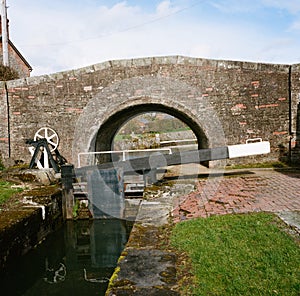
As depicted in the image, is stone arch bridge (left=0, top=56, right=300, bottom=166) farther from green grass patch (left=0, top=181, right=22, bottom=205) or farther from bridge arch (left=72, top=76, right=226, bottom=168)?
green grass patch (left=0, top=181, right=22, bottom=205)

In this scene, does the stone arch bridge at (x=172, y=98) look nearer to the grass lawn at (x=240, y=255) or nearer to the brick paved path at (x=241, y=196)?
the brick paved path at (x=241, y=196)

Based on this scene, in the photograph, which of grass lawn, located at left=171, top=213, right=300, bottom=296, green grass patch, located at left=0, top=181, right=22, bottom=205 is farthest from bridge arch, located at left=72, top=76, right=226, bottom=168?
grass lawn, located at left=171, top=213, right=300, bottom=296

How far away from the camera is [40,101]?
996cm

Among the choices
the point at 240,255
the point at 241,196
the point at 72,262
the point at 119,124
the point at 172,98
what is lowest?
the point at 72,262

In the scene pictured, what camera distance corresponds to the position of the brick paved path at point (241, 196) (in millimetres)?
4773

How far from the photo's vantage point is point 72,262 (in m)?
5.41

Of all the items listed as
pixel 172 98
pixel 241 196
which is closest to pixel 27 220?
pixel 241 196

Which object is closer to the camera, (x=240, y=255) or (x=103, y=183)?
(x=240, y=255)

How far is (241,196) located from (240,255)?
281 cm

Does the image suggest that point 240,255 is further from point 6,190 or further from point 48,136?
point 48,136

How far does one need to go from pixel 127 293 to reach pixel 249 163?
26.2 ft

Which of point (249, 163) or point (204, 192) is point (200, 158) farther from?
point (249, 163)

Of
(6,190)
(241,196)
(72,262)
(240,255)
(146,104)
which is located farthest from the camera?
(146,104)

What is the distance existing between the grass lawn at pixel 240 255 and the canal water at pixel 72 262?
1814 mm
